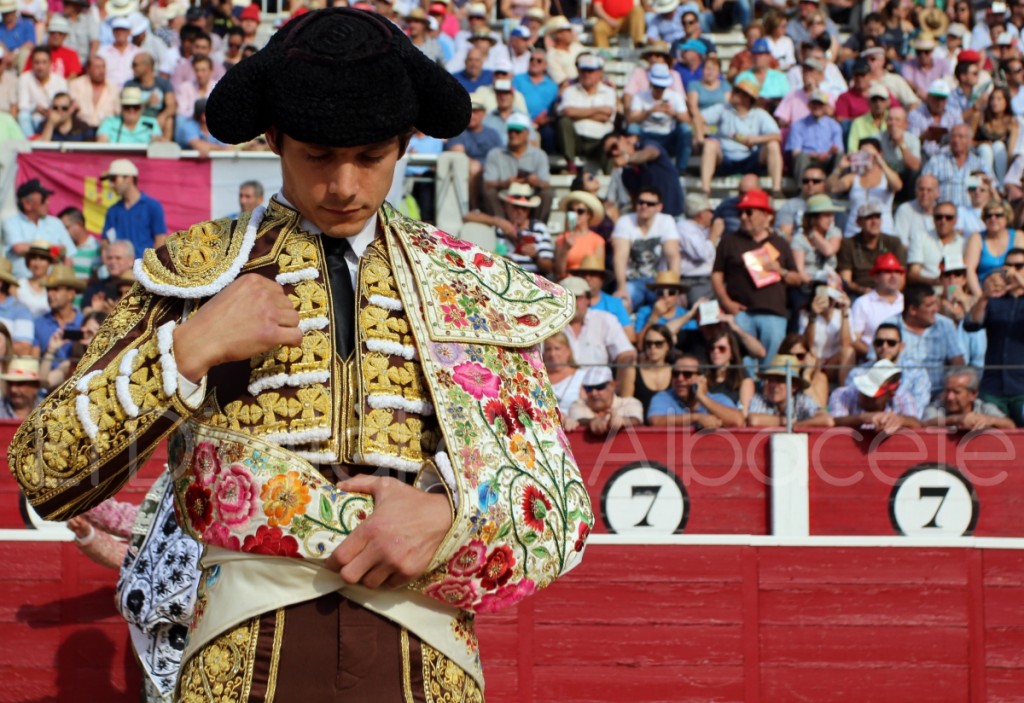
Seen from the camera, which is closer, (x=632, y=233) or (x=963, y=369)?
(x=963, y=369)

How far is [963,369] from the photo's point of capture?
6523mm

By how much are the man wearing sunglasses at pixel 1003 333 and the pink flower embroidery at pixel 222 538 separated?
503 cm

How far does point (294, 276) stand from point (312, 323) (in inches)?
2.7

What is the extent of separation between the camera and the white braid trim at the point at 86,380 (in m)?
1.95

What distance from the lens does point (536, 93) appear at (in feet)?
30.9

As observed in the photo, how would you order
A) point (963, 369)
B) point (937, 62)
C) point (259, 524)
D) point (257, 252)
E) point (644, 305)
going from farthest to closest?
point (937, 62), point (644, 305), point (963, 369), point (257, 252), point (259, 524)

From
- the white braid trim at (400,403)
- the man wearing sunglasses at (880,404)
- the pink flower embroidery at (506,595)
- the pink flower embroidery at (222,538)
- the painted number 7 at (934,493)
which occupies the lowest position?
the painted number 7 at (934,493)

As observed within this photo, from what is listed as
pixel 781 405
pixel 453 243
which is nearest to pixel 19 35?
pixel 781 405

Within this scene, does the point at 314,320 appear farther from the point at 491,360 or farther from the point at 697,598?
the point at 697,598

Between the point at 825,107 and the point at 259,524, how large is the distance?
7.62 metres

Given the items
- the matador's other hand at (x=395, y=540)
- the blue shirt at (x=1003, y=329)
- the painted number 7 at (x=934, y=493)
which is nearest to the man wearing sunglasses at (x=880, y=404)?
the painted number 7 at (x=934, y=493)

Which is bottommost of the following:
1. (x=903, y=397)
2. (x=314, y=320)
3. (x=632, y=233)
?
(x=903, y=397)

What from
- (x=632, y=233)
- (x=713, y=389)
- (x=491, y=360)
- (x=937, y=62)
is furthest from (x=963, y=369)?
(x=491, y=360)

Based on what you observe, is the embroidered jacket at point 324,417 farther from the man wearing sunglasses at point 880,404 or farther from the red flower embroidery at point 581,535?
the man wearing sunglasses at point 880,404
